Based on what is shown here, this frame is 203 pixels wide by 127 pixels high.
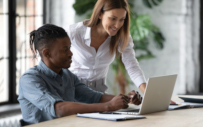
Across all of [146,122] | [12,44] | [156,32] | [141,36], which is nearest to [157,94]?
[146,122]

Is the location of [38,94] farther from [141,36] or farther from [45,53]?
[141,36]

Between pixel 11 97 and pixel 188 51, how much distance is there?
2319mm

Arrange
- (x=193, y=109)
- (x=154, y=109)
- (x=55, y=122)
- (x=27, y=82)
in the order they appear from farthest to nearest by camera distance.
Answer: (x=193, y=109)
(x=154, y=109)
(x=27, y=82)
(x=55, y=122)

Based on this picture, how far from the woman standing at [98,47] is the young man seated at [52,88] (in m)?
0.32

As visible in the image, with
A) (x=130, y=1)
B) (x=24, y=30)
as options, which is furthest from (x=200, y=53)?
(x=24, y=30)

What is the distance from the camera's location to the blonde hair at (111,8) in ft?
8.09

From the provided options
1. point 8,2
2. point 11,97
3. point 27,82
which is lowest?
point 11,97

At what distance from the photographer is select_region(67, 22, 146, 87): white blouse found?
257 centimetres

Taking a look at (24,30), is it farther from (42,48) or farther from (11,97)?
(42,48)

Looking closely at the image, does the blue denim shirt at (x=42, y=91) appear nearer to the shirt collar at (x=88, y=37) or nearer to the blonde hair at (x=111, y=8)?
the shirt collar at (x=88, y=37)

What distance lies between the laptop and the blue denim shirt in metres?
0.33

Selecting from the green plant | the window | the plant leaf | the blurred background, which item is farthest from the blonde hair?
the plant leaf

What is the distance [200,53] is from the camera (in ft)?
16.3

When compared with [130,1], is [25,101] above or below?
below
